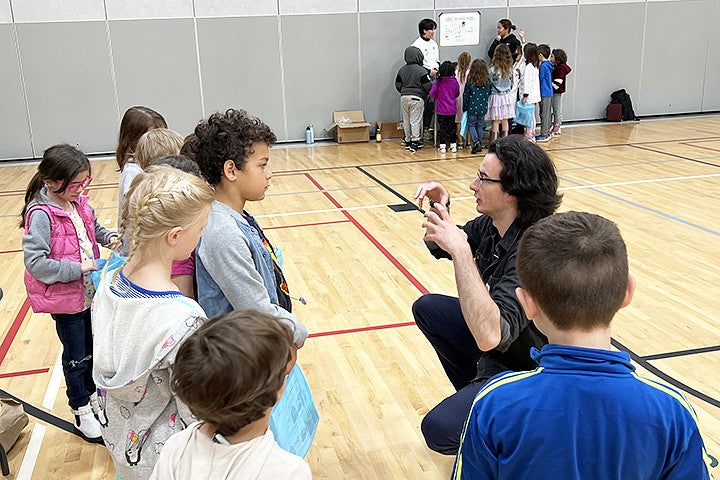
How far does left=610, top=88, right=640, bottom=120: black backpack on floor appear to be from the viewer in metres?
12.4

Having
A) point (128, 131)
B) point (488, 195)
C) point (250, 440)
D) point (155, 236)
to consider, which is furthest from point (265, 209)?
point (250, 440)

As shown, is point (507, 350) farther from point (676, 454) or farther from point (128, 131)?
point (128, 131)

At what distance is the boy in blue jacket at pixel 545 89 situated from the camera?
35.1 feet

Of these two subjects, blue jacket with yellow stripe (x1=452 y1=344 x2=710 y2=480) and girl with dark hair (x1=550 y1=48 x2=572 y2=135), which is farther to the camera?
girl with dark hair (x1=550 y1=48 x2=572 y2=135)

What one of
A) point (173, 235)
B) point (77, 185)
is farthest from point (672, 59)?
point (173, 235)

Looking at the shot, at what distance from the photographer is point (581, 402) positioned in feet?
4.07

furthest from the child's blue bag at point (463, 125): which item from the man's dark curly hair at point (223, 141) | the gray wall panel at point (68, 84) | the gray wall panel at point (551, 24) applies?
the man's dark curly hair at point (223, 141)

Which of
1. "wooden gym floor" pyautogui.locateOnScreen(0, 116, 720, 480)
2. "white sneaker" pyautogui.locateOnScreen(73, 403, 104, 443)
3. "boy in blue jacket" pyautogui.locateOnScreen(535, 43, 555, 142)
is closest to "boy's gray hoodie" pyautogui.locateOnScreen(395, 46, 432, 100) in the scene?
"wooden gym floor" pyautogui.locateOnScreen(0, 116, 720, 480)

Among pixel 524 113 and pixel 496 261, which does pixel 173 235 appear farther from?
pixel 524 113

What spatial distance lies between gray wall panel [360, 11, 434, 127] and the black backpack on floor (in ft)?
11.4

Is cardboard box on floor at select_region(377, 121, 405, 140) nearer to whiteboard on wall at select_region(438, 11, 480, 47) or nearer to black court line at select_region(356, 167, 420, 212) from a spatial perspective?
whiteboard on wall at select_region(438, 11, 480, 47)

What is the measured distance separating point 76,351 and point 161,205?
1.47m

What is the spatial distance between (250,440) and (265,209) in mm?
5874

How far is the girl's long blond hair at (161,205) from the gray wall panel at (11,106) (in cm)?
993
